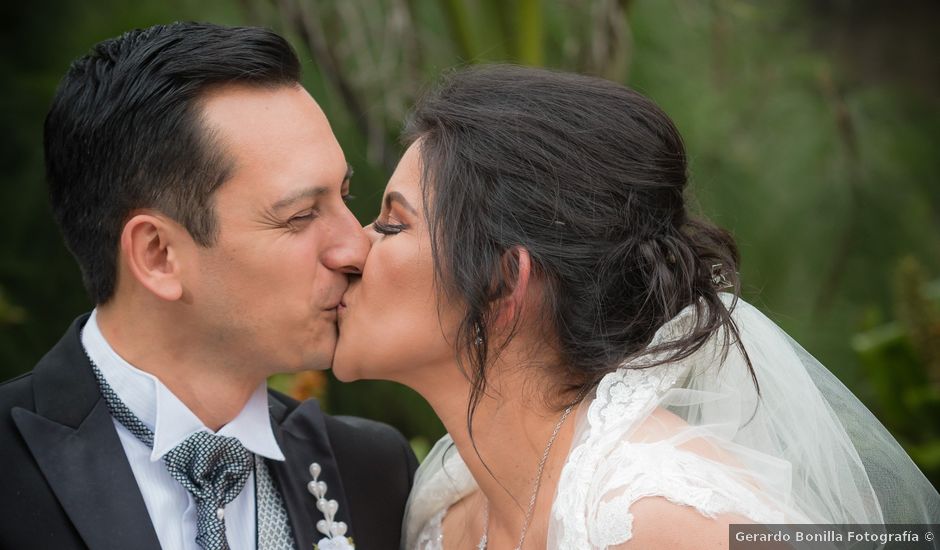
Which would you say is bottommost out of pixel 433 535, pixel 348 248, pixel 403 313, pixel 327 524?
pixel 433 535

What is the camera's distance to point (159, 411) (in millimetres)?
2549

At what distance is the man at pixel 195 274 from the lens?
2537 millimetres

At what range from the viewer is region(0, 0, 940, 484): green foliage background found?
482cm

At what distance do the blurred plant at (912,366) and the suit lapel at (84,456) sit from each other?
335 centimetres

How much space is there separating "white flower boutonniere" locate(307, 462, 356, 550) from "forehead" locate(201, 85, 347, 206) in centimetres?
77

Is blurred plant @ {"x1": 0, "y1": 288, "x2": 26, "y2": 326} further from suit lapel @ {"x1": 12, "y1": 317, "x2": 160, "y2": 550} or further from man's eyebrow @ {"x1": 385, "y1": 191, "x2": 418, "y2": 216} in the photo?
man's eyebrow @ {"x1": 385, "y1": 191, "x2": 418, "y2": 216}

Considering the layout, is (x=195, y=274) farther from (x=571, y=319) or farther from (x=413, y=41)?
(x=413, y=41)

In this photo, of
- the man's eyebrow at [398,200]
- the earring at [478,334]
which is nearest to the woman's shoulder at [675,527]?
the earring at [478,334]

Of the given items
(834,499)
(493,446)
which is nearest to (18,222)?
(493,446)

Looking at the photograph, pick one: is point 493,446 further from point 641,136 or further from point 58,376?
point 58,376

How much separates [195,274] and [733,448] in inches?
55.4

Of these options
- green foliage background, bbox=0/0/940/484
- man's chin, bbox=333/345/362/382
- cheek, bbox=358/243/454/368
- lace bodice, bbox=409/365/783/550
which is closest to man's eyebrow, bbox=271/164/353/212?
cheek, bbox=358/243/454/368

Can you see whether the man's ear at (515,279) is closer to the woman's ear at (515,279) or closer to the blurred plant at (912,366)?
the woman's ear at (515,279)

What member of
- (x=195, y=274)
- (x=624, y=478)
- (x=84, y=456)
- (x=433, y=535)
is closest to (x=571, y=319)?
(x=624, y=478)
